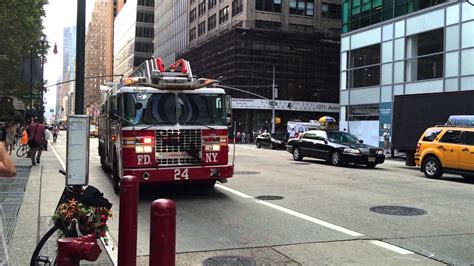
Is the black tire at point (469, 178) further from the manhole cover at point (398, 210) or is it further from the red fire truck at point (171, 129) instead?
the red fire truck at point (171, 129)

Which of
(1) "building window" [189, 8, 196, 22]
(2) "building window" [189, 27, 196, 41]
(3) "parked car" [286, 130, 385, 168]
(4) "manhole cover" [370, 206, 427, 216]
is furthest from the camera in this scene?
(1) "building window" [189, 8, 196, 22]

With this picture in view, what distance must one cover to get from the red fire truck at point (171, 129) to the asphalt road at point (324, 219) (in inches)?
30.1

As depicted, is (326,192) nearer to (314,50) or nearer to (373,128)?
(373,128)

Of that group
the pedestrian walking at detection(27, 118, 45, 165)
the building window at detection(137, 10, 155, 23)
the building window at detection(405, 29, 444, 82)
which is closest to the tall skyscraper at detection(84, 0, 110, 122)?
the building window at detection(137, 10, 155, 23)

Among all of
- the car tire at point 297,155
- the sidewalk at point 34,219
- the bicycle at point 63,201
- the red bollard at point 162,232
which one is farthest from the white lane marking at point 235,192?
the car tire at point 297,155

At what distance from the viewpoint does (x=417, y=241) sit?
7488 mm

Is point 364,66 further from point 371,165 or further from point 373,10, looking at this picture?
point 371,165

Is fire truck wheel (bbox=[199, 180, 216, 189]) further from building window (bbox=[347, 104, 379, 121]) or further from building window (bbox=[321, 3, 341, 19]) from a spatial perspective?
building window (bbox=[321, 3, 341, 19])

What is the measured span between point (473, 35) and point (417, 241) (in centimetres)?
2398

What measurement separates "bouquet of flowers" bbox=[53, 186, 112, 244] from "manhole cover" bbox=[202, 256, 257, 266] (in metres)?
1.55

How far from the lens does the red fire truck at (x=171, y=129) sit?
10.9m

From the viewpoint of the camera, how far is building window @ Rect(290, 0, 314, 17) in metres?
70.7

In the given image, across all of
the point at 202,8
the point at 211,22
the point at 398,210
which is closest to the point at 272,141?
the point at 398,210

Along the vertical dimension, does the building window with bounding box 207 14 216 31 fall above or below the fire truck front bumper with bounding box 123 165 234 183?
above
